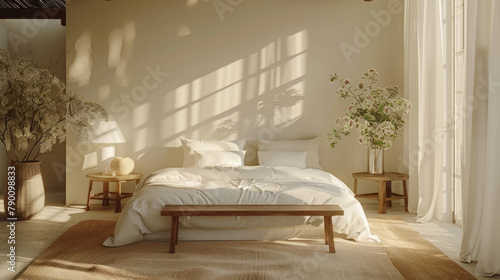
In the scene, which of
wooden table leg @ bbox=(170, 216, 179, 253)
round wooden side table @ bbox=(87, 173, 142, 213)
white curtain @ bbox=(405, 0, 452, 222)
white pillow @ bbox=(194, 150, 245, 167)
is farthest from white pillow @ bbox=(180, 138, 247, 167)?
white curtain @ bbox=(405, 0, 452, 222)

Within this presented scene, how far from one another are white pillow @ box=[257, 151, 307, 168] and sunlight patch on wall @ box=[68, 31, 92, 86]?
108 inches

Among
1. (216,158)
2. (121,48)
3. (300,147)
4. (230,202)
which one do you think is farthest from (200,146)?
(230,202)

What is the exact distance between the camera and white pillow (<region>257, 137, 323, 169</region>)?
621cm

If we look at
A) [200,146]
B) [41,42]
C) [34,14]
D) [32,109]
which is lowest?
[200,146]

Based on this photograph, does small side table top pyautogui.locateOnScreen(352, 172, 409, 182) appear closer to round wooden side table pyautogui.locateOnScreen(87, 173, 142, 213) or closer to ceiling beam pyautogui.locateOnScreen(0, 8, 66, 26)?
round wooden side table pyautogui.locateOnScreen(87, 173, 142, 213)

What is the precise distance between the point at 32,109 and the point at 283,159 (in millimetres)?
3091

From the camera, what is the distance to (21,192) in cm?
539

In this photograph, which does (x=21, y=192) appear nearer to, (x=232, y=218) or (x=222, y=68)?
(x=232, y=218)

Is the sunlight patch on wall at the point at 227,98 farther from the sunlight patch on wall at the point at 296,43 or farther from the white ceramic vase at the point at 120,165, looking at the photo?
the white ceramic vase at the point at 120,165

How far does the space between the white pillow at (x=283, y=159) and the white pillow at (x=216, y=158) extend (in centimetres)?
34

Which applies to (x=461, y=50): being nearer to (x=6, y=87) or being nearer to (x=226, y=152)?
(x=226, y=152)

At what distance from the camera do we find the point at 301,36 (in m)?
6.47

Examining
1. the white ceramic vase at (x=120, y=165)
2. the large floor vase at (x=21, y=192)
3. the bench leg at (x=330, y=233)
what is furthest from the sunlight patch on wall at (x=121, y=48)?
the bench leg at (x=330, y=233)

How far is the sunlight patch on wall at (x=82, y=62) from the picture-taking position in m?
6.43
